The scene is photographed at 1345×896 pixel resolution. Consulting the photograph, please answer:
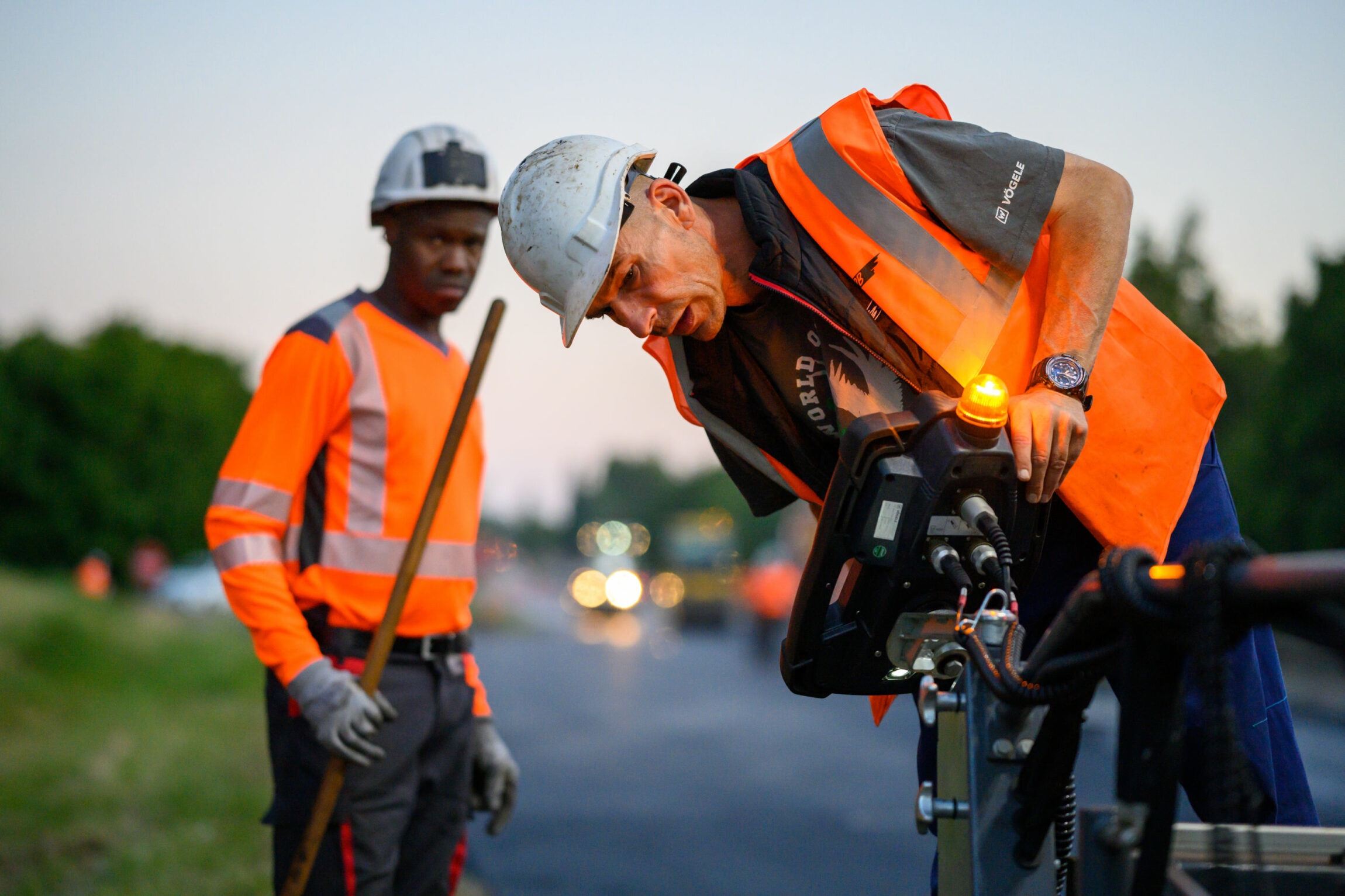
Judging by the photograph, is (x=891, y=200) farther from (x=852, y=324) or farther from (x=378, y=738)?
(x=378, y=738)

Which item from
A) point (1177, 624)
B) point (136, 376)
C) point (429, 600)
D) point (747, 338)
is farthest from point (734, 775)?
point (136, 376)

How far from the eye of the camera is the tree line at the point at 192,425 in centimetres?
1304

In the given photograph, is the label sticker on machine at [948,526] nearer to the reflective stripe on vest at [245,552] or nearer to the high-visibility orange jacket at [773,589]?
the reflective stripe on vest at [245,552]

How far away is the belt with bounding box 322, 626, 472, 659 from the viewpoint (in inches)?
120

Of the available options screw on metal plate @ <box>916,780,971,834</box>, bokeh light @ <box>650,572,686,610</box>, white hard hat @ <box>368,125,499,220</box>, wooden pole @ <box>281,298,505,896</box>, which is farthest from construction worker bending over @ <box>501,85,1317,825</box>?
bokeh light @ <box>650,572,686,610</box>

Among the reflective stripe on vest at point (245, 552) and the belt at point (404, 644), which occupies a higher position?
the reflective stripe on vest at point (245, 552)

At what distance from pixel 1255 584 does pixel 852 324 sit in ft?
3.98

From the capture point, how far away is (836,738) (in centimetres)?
1077

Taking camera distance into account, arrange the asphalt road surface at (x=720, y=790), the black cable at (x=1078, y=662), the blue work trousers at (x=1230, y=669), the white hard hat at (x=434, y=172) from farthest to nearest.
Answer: the asphalt road surface at (x=720, y=790)
the white hard hat at (x=434, y=172)
the blue work trousers at (x=1230, y=669)
the black cable at (x=1078, y=662)

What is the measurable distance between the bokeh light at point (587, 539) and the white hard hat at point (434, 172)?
102 meters

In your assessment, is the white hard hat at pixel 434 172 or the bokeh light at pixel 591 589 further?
the bokeh light at pixel 591 589

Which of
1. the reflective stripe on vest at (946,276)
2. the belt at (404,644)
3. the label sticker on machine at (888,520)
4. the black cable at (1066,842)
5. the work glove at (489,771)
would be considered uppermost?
the reflective stripe on vest at (946,276)

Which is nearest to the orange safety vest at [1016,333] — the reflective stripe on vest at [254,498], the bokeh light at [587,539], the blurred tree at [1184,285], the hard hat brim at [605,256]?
the hard hat brim at [605,256]

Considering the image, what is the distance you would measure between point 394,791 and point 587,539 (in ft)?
374
